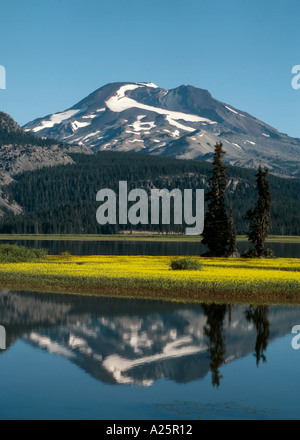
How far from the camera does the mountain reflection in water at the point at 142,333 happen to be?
108ft

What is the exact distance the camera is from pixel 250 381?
99.4ft

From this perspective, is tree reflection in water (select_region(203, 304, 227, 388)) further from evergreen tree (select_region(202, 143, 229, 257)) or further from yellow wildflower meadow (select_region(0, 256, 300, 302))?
evergreen tree (select_region(202, 143, 229, 257))

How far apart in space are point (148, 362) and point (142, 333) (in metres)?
7.85

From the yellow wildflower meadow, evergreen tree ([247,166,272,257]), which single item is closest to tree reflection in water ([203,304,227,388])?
the yellow wildflower meadow

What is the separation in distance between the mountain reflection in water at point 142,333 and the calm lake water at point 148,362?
0.20 ft

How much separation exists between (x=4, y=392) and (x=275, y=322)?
2305 cm

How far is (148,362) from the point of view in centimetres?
3378

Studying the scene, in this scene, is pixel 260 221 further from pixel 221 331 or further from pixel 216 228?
pixel 221 331

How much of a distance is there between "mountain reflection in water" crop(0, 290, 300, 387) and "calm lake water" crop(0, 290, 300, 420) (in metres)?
0.06

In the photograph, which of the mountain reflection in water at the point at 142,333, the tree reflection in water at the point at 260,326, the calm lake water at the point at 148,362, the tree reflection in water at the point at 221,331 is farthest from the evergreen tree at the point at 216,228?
the tree reflection in water at the point at 260,326

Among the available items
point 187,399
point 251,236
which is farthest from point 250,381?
point 251,236

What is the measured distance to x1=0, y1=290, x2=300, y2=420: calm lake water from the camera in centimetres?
2622

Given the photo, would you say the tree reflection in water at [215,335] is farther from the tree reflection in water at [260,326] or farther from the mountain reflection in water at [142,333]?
the tree reflection in water at [260,326]
